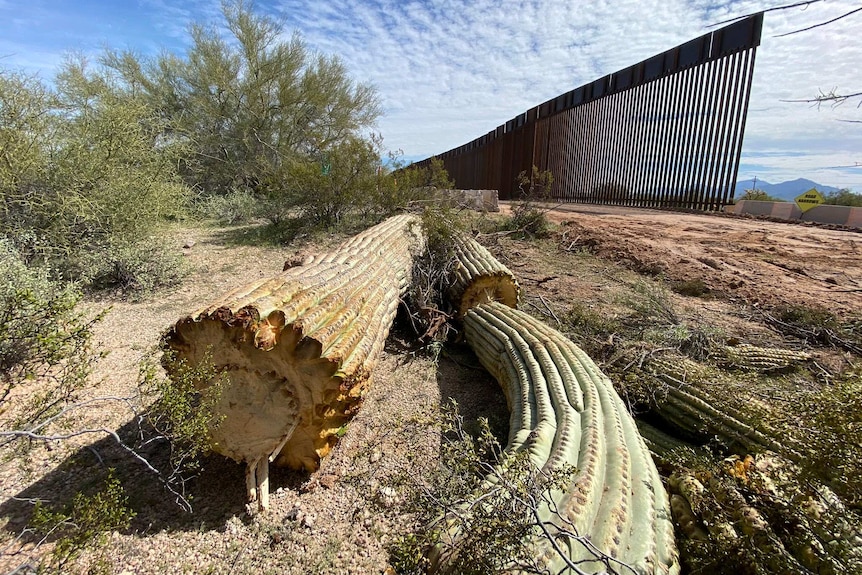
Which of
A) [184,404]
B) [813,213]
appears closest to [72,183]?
[184,404]

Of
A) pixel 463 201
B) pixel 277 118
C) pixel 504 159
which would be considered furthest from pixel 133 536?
pixel 504 159

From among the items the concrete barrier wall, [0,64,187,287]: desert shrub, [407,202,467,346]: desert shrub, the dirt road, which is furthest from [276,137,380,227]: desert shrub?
the concrete barrier wall

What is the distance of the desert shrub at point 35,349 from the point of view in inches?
78.2

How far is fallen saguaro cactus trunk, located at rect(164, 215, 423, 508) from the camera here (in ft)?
6.78

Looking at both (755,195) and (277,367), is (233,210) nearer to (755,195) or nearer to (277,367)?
(277,367)

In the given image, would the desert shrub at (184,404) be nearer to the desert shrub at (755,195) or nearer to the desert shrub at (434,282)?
the desert shrub at (434,282)

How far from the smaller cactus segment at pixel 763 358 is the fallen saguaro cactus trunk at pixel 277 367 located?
2.95m

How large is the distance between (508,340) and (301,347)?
1841mm

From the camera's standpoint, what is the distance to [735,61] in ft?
32.3

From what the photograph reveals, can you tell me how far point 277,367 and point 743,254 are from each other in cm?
749

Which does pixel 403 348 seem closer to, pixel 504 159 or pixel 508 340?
pixel 508 340

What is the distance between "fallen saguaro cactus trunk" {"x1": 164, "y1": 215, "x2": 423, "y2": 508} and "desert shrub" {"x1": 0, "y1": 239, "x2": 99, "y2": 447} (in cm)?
47

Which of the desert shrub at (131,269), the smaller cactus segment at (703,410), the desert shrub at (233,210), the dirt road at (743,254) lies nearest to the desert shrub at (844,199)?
the dirt road at (743,254)

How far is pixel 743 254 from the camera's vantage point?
702cm
